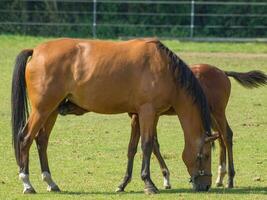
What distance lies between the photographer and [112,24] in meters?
38.0

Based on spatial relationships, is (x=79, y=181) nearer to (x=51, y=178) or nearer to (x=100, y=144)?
(x=51, y=178)

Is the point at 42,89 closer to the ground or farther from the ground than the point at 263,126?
farther from the ground

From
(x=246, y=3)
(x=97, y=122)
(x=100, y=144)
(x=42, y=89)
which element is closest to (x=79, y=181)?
(x=42, y=89)

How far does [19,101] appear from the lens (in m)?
11.9

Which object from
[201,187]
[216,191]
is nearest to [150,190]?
[201,187]

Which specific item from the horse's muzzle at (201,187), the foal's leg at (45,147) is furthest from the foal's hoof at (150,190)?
the foal's leg at (45,147)

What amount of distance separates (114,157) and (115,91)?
3.02 metres

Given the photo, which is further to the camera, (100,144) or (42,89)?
(100,144)

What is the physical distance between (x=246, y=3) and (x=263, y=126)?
19.6 m

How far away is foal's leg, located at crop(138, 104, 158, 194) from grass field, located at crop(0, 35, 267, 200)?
22cm

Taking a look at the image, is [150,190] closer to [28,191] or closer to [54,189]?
[54,189]

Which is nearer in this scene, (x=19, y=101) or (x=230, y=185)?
(x=19, y=101)

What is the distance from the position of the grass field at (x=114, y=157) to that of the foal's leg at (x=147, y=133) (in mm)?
218

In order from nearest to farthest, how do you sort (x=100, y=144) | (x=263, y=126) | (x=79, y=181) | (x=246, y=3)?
(x=79, y=181) < (x=100, y=144) < (x=263, y=126) < (x=246, y=3)
